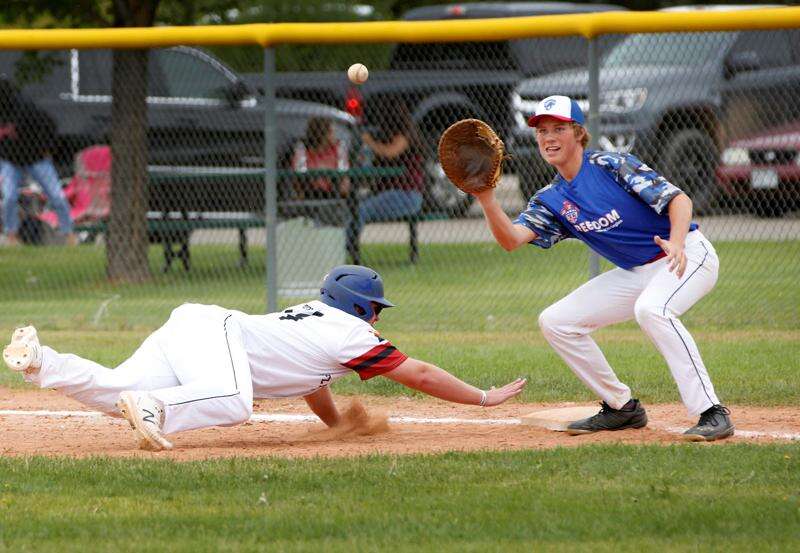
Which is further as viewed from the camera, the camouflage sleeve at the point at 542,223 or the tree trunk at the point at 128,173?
the tree trunk at the point at 128,173

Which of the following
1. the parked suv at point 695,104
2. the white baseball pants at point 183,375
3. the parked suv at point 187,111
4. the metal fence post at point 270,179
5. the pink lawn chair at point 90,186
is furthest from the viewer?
the pink lawn chair at point 90,186

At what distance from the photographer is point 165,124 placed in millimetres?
12164

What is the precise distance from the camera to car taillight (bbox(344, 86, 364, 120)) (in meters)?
11.1

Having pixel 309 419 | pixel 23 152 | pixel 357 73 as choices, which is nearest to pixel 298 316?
pixel 309 419

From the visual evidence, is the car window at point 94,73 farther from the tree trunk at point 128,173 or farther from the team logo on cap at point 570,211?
the team logo on cap at point 570,211

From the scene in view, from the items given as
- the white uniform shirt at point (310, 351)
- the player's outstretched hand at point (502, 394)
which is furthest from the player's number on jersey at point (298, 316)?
the player's outstretched hand at point (502, 394)

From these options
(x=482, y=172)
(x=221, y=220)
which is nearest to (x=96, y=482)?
(x=482, y=172)

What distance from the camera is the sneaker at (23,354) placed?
5.68m

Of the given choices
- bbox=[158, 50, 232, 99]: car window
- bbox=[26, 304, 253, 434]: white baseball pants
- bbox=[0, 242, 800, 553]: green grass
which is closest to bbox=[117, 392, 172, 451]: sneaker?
bbox=[26, 304, 253, 434]: white baseball pants

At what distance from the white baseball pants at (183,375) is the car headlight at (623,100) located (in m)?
5.01

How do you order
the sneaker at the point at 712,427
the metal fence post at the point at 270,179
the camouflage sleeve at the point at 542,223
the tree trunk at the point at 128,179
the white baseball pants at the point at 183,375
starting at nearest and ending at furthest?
the white baseball pants at the point at 183,375 → the sneaker at the point at 712,427 → the camouflage sleeve at the point at 542,223 → the metal fence post at the point at 270,179 → the tree trunk at the point at 128,179

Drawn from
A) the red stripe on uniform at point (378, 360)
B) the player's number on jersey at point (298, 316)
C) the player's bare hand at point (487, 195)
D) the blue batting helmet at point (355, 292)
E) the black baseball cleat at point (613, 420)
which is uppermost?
the player's bare hand at point (487, 195)

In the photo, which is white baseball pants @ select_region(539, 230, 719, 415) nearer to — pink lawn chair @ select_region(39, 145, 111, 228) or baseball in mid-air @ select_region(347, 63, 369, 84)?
baseball in mid-air @ select_region(347, 63, 369, 84)

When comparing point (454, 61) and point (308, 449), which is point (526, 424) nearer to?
point (308, 449)
